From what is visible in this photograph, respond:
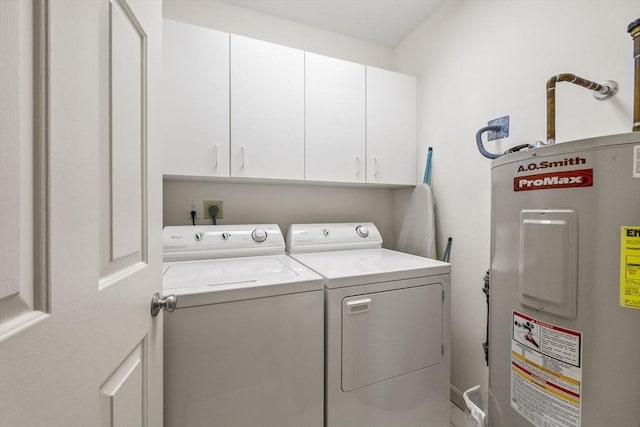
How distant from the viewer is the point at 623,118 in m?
1.00

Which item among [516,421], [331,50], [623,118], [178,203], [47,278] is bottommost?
[516,421]

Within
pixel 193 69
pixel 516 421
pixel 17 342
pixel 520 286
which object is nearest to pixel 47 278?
pixel 17 342

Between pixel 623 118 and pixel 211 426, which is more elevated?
pixel 623 118

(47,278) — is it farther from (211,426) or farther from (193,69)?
(193,69)

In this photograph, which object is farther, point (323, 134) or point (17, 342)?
point (323, 134)

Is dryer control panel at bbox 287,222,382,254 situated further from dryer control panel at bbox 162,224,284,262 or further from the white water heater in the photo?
the white water heater

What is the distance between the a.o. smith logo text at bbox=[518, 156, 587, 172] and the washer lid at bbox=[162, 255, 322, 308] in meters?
0.87

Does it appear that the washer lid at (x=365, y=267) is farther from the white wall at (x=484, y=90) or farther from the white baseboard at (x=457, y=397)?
the white baseboard at (x=457, y=397)

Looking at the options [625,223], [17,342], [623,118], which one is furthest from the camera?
[623,118]

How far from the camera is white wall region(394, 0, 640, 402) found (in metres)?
1.07

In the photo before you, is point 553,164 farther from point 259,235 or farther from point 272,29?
point 272,29

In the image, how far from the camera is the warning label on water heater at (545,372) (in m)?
0.67

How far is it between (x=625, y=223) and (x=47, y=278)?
1130 millimetres

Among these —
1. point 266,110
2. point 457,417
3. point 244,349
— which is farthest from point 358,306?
point 266,110
